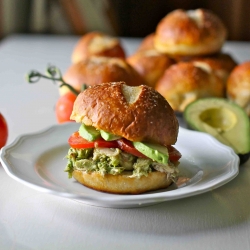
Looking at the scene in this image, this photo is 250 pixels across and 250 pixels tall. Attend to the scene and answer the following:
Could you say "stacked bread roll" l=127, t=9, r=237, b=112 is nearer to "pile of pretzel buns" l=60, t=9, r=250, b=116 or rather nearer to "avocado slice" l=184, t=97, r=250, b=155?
"pile of pretzel buns" l=60, t=9, r=250, b=116

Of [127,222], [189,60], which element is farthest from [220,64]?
[127,222]

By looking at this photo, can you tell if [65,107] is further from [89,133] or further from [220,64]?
[220,64]

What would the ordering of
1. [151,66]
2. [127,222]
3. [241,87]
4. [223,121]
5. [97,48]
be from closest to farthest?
[127,222]
[223,121]
[241,87]
[151,66]
[97,48]

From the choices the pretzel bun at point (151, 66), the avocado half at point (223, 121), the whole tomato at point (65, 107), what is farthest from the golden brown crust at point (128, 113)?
the pretzel bun at point (151, 66)

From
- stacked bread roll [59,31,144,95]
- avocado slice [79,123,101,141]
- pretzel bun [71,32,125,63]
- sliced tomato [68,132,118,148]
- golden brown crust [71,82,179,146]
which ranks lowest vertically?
pretzel bun [71,32,125,63]

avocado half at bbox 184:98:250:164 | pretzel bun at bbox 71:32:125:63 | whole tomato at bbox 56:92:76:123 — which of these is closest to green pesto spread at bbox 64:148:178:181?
avocado half at bbox 184:98:250:164
